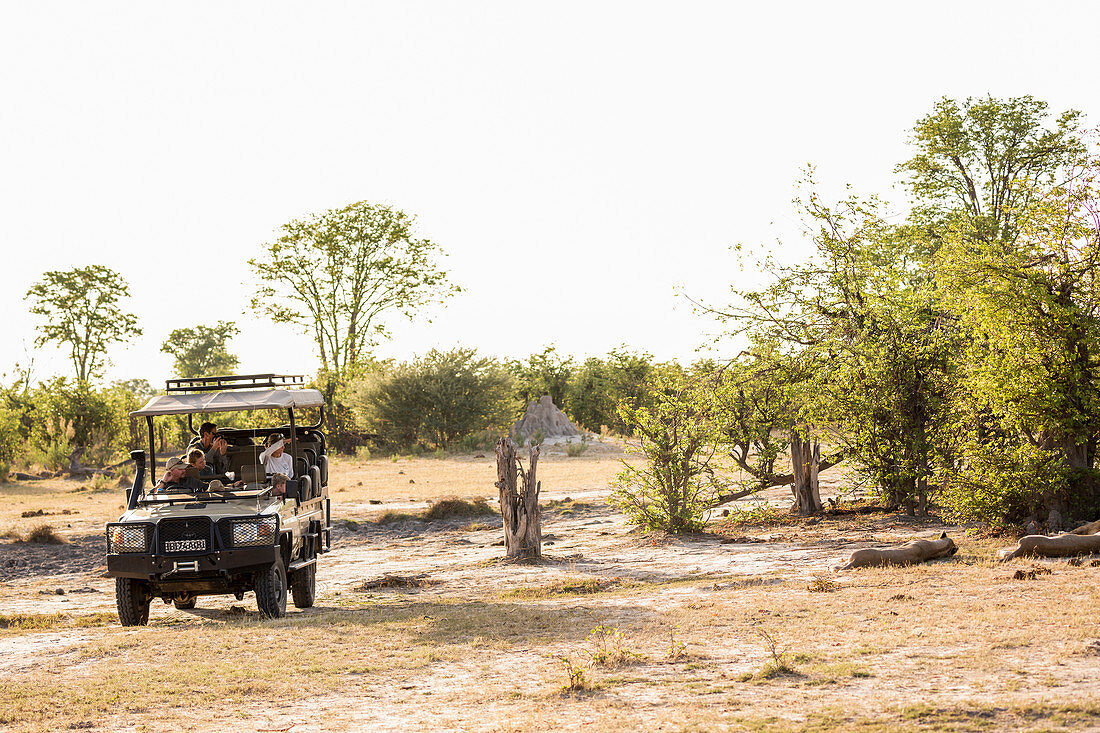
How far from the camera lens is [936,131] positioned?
1447 inches

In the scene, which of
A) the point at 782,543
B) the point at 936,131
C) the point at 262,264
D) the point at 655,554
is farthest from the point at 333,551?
the point at 262,264

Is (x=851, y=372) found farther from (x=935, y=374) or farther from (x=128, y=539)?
(x=128, y=539)

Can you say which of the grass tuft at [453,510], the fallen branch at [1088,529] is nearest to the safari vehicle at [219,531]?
the fallen branch at [1088,529]

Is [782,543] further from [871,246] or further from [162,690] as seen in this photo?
[162,690]

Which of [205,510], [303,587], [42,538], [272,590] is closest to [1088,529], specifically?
[303,587]

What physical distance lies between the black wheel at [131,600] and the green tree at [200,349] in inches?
2563

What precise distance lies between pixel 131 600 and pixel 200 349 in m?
68.0

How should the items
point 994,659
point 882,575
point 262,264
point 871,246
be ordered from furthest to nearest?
point 262,264 < point 871,246 < point 882,575 < point 994,659

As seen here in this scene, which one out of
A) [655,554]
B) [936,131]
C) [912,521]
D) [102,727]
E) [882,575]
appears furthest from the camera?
[936,131]

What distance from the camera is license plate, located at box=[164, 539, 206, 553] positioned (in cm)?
923

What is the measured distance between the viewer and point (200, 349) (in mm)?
74062

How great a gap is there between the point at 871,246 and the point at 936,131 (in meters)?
23.0

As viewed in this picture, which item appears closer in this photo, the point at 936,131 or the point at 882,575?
the point at 882,575

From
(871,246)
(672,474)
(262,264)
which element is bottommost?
(672,474)
